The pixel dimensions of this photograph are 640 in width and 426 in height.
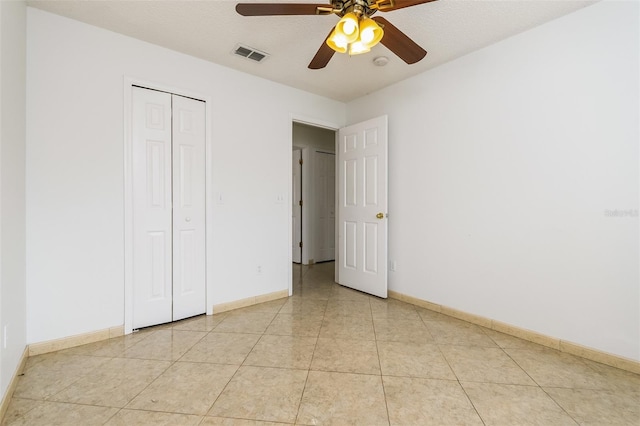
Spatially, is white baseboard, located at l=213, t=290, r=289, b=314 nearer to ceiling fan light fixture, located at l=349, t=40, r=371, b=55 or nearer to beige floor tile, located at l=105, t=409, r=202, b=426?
beige floor tile, located at l=105, t=409, r=202, b=426

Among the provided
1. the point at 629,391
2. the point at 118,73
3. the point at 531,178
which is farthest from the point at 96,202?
the point at 629,391

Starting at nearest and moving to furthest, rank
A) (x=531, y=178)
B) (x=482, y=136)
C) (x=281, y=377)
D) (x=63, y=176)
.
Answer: (x=281, y=377) < (x=63, y=176) < (x=531, y=178) < (x=482, y=136)

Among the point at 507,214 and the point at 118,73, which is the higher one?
the point at 118,73

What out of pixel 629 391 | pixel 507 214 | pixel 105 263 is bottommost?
pixel 629 391

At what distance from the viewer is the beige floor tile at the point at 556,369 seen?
183cm

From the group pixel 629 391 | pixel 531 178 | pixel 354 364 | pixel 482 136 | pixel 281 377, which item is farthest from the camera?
pixel 482 136

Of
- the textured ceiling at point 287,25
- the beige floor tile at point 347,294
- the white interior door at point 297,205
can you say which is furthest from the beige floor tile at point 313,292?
the textured ceiling at point 287,25

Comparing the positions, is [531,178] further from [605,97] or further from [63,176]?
[63,176]

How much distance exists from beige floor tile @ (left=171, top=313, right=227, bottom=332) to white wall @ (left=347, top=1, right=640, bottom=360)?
2048 millimetres

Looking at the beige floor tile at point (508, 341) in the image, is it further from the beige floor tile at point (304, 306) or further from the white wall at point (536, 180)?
the beige floor tile at point (304, 306)

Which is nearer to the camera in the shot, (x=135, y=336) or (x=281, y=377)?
(x=281, y=377)

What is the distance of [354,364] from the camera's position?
6.66ft

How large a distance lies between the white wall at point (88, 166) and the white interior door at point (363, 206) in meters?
1.42

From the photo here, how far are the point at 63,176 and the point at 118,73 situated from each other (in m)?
0.95
